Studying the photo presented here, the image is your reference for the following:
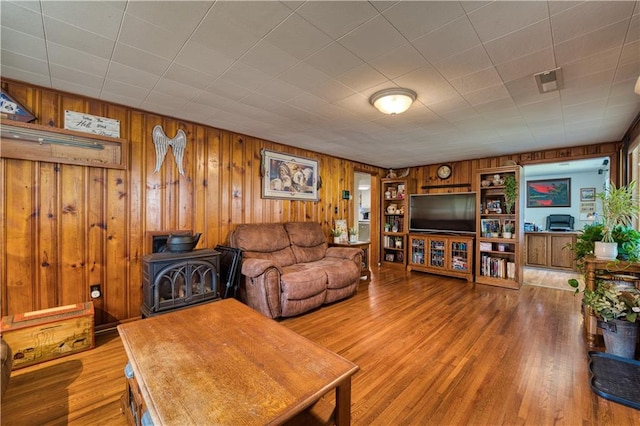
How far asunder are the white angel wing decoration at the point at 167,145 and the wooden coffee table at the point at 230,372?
6.47 feet

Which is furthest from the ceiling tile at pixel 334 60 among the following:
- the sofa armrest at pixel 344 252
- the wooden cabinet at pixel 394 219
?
the wooden cabinet at pixel 394 219

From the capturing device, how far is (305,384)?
1.09m

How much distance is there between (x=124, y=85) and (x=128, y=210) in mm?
1212

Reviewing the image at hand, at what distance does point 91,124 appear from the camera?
2.60 m

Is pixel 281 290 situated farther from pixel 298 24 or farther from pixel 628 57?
pixel 628 57

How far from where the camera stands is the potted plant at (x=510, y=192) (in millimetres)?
4395

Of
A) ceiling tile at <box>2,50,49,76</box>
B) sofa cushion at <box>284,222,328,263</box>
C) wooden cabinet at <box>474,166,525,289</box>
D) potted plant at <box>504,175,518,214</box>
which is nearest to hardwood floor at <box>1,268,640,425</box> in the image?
sofa cushion at <box>284,222,328,263</box>

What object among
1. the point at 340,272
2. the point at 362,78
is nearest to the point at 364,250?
the point at 340,272

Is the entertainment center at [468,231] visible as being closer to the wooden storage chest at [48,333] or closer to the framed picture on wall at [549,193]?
the framed picture on wall at [549,193]

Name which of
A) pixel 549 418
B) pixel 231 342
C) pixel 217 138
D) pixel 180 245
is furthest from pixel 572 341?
pixel 217 138

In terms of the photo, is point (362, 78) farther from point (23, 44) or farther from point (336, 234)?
point (336, 234)

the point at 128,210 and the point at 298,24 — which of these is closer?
the point at 298,24

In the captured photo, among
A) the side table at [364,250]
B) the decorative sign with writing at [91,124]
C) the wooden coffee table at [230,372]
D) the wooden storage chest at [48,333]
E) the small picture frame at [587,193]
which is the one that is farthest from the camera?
the small picture frame at [587,193]

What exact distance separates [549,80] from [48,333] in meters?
4.47
